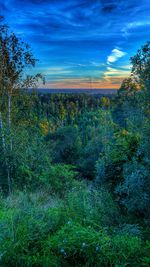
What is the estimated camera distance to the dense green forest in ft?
10.5

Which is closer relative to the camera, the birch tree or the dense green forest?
the dense green forest

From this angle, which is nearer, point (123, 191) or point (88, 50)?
point (123, 191)

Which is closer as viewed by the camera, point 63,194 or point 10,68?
point 63,194

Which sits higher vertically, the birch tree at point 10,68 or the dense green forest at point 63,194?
the birch tree at point 10,68

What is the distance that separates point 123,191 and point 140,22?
6.90 metres

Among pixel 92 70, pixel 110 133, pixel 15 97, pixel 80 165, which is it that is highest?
pixel 92 70

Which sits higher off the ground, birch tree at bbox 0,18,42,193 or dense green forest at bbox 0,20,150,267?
birch tree at bbox 0,18,42,193

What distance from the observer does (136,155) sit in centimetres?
637

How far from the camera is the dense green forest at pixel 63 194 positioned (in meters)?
3.19

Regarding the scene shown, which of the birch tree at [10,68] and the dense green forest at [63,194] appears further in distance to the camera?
the birch tree at [10,68]

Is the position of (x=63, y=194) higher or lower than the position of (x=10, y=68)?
lower

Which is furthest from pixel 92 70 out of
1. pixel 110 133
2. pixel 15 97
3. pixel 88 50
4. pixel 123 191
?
pixel 123 191

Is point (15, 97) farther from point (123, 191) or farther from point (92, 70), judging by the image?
point (92, 70)

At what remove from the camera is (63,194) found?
25.6 feet
